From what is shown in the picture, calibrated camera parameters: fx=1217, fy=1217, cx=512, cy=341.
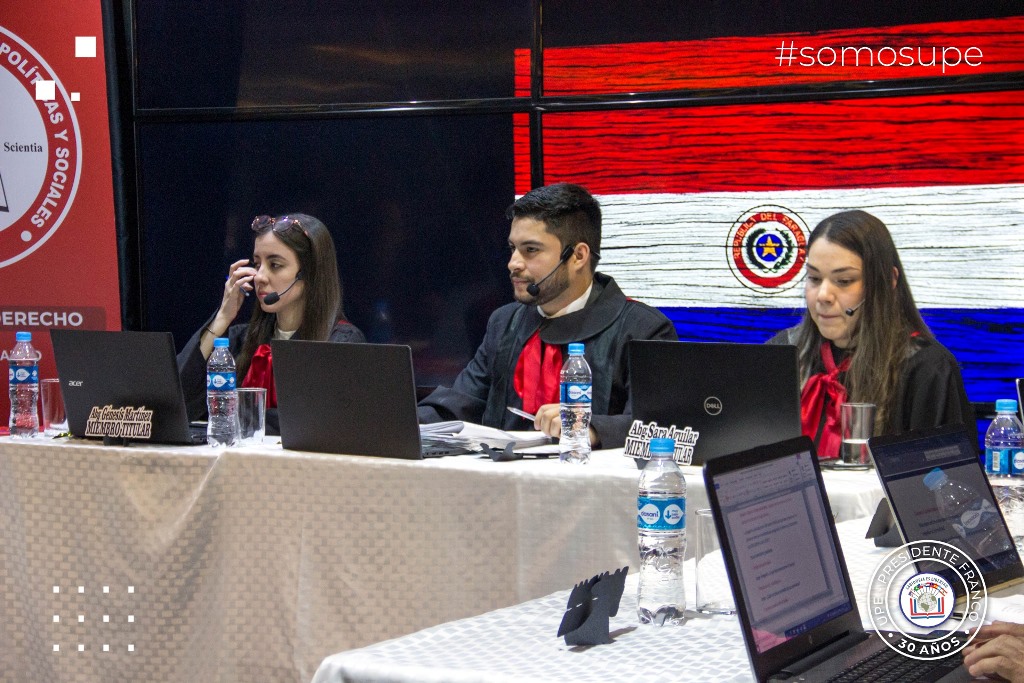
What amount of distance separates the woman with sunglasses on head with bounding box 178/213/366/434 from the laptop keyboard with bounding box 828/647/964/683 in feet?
8.39

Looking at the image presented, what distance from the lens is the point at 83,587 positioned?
2953 millimetres

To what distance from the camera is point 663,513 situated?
169 centimetres

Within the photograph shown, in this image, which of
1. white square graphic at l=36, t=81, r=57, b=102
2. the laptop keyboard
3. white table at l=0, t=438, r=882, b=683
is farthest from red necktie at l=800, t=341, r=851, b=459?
white square graphic at l=36, t=81, r=57, b=102

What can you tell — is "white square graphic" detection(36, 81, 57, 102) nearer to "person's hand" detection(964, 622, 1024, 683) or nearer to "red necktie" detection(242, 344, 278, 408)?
"red necktie" detection(242, 344, 278, 408)

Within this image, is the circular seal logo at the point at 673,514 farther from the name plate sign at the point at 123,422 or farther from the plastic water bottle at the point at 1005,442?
the name plate sign at the point at 123,422

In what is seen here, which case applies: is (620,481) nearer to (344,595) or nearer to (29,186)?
(344,595)

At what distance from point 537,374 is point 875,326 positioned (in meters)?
1.01

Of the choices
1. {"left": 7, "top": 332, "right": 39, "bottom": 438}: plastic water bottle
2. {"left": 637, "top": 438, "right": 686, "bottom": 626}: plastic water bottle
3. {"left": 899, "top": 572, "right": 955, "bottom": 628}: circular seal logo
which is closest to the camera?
{"left": 899, "top": 572, "right": 955, "bottom": 628}: circular seal logo

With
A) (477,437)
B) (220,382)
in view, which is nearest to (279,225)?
(220,382)

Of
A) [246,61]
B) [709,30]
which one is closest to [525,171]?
[709,30]

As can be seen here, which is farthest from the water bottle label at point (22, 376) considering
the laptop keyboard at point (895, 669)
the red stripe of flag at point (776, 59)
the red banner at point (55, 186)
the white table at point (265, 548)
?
the laptop keyboard at point (895, 669)

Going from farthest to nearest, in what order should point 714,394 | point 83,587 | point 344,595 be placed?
1. point 83,587
2. point 344,595
3. point 714,394

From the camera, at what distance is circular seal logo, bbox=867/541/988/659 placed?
1432 mm

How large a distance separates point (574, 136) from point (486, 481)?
70.6 inches
